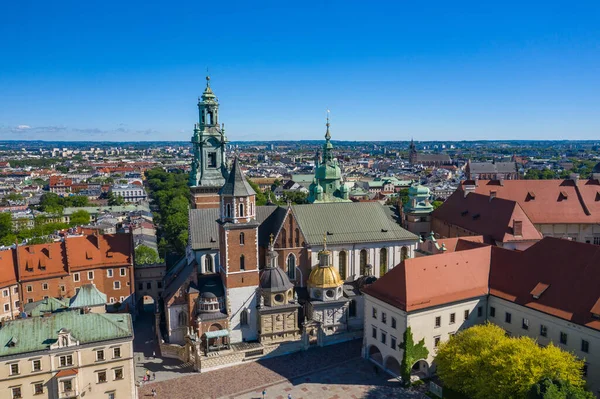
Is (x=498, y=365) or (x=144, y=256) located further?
(x=144, y=256)

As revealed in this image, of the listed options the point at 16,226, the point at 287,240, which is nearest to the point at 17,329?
the point at 287,240

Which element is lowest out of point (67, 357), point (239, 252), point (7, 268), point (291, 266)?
point (67, 357)

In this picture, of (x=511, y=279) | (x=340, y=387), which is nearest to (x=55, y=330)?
(x=340, y=387)

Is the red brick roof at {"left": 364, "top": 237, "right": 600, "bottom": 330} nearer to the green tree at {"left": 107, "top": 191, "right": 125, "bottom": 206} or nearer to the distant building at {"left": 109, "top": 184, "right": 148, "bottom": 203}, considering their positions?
the green tree at {"left": 107, "top": 191, "right": 125, "bottom": 206}

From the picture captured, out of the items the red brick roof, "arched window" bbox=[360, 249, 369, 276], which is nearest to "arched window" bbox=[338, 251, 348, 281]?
"arched window" bbox=[360, 249, 369, 276]

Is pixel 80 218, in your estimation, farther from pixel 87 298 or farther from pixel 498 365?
pixel 498 365

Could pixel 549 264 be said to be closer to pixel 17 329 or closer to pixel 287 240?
pixel 287 240
